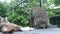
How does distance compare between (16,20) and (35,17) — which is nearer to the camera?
(35,17)

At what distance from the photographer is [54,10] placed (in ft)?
30.0

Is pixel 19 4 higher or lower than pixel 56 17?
higher

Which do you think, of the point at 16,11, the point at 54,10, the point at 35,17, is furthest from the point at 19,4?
the point at 35,17

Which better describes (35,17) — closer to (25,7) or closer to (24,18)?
(24,18)

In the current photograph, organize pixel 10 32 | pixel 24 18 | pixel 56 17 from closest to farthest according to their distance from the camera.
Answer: pixel 10 32 → pixel 24 18 → pixel 56 17

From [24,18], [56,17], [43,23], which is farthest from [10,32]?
[56,17]

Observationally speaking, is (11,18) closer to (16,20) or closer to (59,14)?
(16,20)

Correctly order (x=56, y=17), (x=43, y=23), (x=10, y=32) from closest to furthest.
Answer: (x=10, y=32), (x=43, y=23), (x=56, y=17)

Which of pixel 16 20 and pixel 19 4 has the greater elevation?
pixel 19 4

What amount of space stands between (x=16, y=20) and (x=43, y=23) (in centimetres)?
409

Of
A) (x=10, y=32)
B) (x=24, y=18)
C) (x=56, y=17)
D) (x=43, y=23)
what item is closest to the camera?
(x=10, y=32)

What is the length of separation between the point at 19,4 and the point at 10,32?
6.97 meters

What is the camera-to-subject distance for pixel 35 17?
14.5 ft

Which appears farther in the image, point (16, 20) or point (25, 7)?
point (25, 7)
